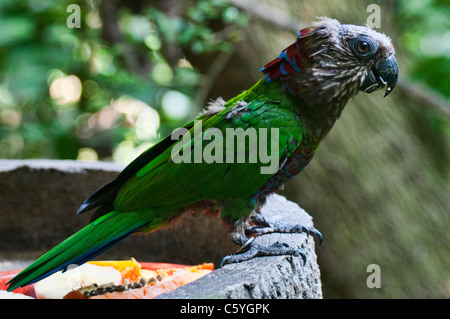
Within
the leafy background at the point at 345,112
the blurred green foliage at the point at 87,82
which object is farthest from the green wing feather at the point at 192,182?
the blurred green foliage at the point at 87,82

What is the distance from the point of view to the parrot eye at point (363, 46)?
174 cm

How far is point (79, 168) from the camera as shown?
7.76 feet

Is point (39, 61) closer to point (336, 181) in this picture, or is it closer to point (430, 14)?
point (336, 181)

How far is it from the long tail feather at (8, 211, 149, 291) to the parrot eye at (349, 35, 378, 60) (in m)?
0.94

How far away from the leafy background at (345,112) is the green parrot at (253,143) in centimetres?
140

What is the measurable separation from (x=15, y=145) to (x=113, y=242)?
3.87 metres

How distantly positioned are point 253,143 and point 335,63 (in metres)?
0.42

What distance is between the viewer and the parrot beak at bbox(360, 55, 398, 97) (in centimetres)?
177

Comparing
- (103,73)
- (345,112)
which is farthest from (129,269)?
(103,73)

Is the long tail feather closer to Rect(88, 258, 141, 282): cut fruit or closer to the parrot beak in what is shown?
Rect(88, 258, 141, 282): cut fruit

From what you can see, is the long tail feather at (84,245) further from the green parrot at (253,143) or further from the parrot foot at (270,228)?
the parrot foot at (270,228)

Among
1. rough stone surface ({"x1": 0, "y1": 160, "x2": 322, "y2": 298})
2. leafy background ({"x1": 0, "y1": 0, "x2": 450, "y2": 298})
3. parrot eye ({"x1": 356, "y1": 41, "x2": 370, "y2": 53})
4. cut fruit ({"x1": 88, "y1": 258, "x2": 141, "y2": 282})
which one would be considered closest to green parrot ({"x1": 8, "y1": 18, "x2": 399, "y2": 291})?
parrot eye ({"x1": 356, "y1": 41, "x2": 370, "y2": 53})
